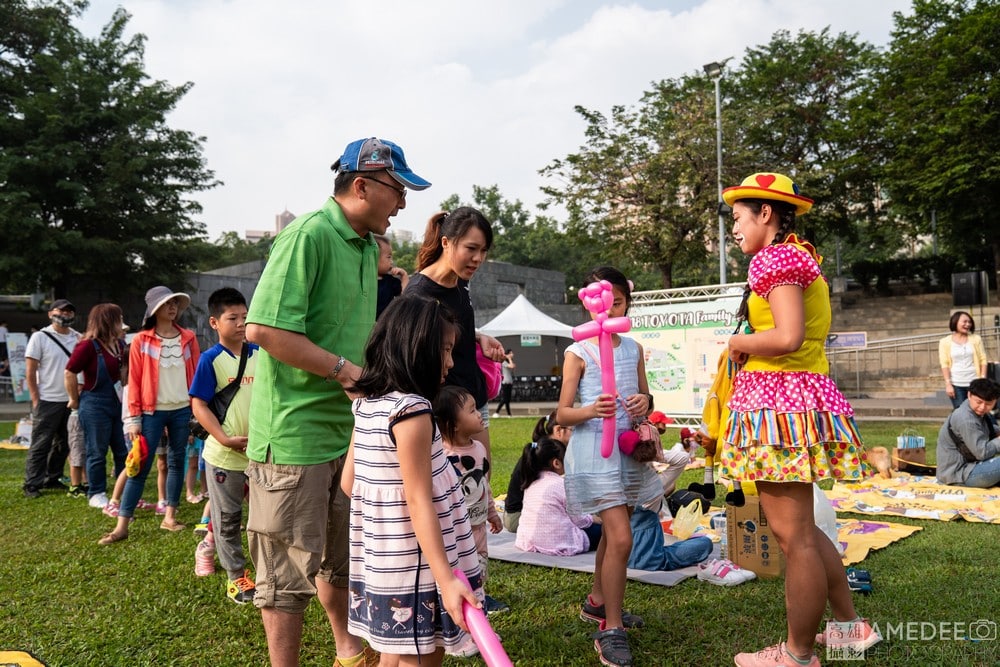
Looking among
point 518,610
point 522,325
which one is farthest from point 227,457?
point 522,325

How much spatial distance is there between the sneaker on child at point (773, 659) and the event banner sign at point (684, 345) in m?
10.0

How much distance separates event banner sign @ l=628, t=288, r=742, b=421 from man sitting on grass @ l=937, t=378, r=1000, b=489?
5418mm

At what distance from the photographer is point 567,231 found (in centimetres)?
2514

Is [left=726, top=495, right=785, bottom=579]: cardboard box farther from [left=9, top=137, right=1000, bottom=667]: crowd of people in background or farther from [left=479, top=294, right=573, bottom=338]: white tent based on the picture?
[left=479, top=294, right=573, bottom=338]: white tent

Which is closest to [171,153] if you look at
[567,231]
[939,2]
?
[567,231]

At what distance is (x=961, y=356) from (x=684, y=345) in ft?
14.5

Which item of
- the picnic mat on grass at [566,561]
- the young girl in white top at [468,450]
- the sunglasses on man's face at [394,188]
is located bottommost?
the picnic mat on grass at [566,561]

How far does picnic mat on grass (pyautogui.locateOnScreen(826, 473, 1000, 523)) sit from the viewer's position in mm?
6047

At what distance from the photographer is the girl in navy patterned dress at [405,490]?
2.07 m

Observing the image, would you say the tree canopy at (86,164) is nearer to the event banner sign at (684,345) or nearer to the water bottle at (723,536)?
the event banner sign at (684,345)

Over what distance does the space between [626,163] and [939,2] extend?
1399 cm

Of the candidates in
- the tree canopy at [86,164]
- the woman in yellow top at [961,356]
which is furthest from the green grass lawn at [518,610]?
the tree canopy at [86,164]

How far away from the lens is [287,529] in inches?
96.6

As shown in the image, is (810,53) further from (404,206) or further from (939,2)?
(404,206)
